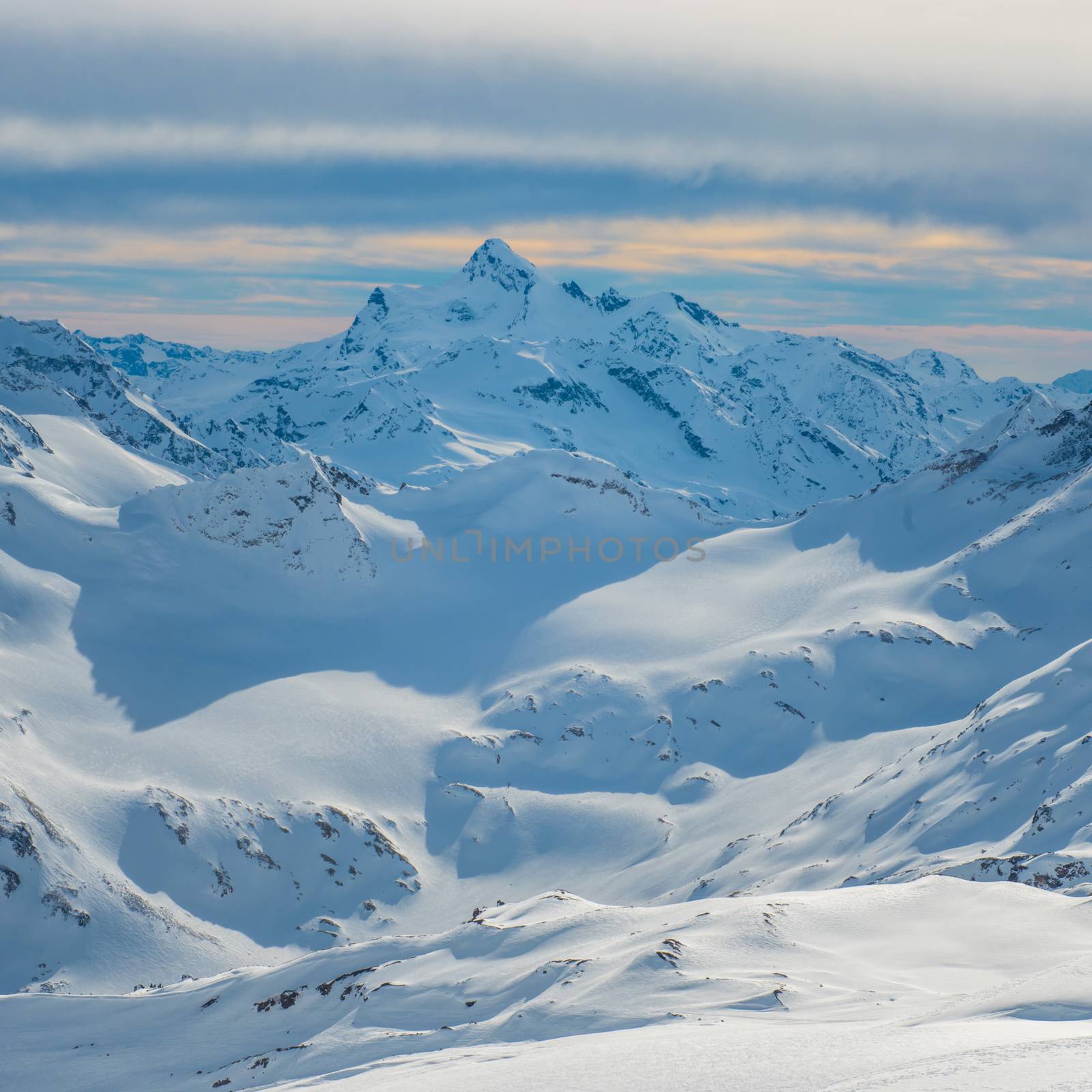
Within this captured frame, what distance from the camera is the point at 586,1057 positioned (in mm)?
34281

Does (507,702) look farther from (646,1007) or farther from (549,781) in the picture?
(646,1007)

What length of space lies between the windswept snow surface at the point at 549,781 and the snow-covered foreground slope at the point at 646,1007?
22 centimetres

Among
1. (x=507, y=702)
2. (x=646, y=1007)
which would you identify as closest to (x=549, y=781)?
(x=507, y=702)

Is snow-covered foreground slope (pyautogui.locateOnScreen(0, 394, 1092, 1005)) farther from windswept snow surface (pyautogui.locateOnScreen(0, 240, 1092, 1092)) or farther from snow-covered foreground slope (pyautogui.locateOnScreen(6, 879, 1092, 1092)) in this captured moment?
snow-covered foreground slope (pyautogui.locateOnScreen(6, 879, 1092, 1092))

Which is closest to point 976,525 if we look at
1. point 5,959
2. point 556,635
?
point 556,635

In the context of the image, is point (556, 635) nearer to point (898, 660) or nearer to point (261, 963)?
point (898, 660)

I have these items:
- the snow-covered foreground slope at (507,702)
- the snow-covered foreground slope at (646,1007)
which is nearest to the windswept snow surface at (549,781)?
the snow-covered foreground slope at (646,1007)

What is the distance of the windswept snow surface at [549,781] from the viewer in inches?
1630

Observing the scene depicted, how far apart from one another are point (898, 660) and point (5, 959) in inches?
3527

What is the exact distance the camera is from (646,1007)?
4009 centimetres

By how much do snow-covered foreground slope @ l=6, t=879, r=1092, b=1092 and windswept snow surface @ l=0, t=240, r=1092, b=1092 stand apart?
0.22m

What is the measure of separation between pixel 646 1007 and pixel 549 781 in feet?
254

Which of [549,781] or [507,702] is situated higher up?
[507,702]

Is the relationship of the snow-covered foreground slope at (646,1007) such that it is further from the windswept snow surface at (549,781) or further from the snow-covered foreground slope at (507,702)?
the snow-covered foreground slope at (507,702)
